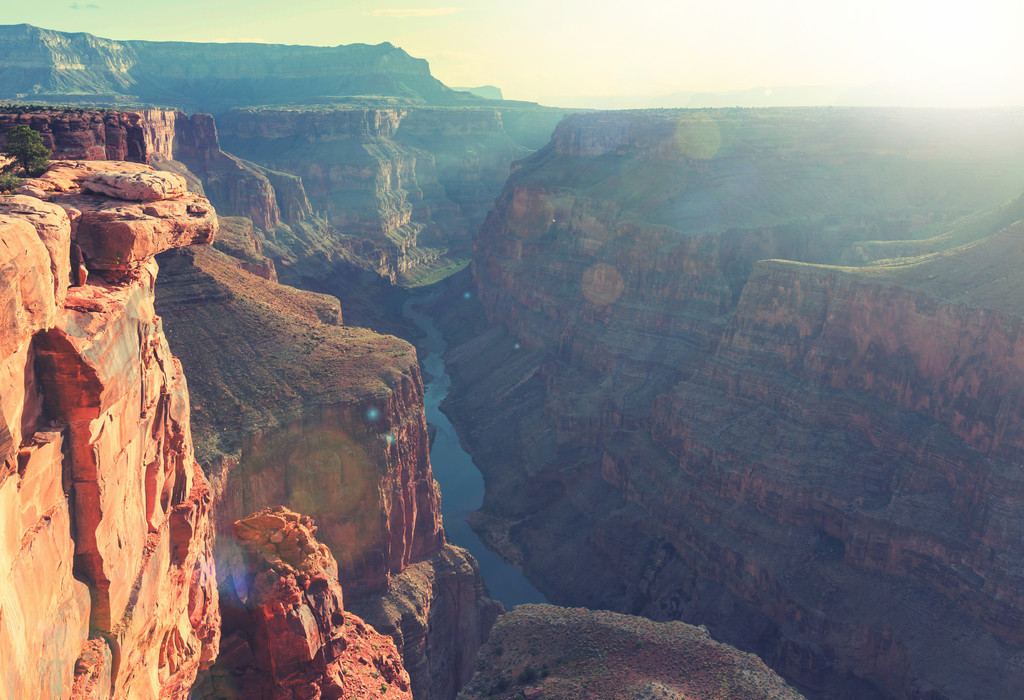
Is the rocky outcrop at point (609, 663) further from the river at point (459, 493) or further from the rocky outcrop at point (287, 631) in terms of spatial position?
the river at point (459, 493)

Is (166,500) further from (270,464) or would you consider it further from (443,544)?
(443,544)

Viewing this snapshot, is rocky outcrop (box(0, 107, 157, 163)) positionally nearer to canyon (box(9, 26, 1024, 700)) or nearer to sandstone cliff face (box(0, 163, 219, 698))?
canyon (box(9, 26, 1024, 700))

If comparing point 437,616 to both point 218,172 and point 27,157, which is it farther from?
point 218,172

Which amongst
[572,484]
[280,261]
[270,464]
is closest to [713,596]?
[572,484]

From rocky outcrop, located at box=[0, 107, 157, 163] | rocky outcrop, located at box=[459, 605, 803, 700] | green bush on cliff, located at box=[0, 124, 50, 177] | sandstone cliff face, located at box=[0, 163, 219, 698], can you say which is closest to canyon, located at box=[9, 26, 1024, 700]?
sandstone cliff face, located at box=[0, 163, 219, 698]

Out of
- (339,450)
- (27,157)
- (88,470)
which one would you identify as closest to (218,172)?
(339,450)
